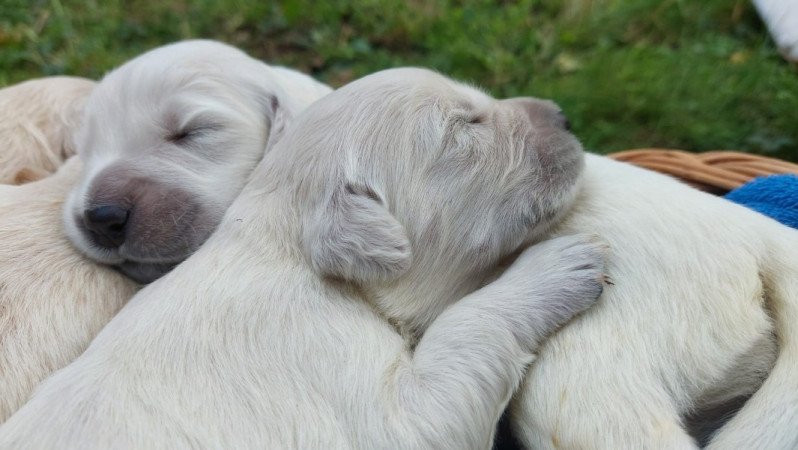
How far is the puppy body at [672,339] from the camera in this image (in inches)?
97.5

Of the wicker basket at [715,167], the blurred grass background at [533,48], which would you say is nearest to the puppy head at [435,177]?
the wicker basket at [715,167]

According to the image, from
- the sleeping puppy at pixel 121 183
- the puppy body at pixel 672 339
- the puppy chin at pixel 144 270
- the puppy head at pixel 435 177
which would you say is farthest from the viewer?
the puppy chin at pixel 144 270

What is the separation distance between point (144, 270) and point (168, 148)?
510 mm

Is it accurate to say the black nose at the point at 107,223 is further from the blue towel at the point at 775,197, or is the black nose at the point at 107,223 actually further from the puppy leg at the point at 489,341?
the blue towel at the point at 775,197

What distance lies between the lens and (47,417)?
248 centimetres

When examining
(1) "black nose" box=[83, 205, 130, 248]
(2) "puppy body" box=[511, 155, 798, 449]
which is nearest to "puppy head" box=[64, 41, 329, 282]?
(1) "black nose" box=[83, 205, 130, 248]

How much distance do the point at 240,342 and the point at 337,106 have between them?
35.6 inches

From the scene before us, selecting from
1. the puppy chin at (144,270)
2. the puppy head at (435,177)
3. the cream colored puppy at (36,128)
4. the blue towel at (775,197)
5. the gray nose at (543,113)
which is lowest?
the puppy chin at (144,270)

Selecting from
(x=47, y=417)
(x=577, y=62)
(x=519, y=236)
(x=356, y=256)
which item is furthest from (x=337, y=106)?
(x=577, y=62)

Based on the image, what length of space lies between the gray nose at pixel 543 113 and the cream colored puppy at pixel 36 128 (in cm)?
214

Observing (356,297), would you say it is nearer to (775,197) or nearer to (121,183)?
(121,183)

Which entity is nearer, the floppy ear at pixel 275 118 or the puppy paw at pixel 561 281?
the puppy paw at pixel 561 281

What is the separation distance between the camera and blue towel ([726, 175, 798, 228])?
3387mm

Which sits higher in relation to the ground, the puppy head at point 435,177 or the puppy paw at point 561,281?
the puppy head at point 435,177
